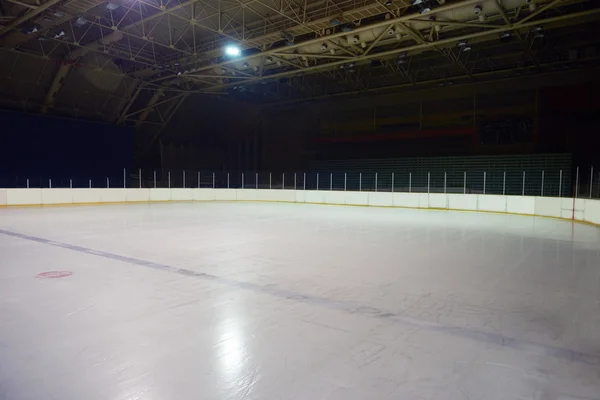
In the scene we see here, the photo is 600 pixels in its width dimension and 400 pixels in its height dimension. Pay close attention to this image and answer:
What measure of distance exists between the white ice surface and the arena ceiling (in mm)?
10780

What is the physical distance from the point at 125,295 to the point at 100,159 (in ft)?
79.3

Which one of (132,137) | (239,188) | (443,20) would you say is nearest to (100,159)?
(132,137)

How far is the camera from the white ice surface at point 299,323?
2.75m

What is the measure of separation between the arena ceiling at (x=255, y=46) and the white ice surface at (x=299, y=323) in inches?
424

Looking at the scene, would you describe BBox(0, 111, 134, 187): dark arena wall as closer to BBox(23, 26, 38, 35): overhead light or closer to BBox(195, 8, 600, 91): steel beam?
BBox(23, 26, 38, 35): overhead light

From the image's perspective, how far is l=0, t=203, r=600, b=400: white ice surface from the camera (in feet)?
9.03

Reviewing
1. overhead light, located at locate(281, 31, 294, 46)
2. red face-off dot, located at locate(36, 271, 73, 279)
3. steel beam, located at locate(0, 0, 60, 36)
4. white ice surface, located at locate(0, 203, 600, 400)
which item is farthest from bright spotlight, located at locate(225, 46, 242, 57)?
red face-off dot, located at locate(36, 271, 73, 279)

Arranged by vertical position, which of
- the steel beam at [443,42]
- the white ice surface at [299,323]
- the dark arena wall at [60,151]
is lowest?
the white ice surface at [299,323]

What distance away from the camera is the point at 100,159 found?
25938 millimetres

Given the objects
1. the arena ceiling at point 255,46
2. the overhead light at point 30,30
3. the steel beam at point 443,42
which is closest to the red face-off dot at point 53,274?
the arena ceiling at point 255,46

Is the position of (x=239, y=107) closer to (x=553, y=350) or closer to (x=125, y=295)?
(x=125, y=295)

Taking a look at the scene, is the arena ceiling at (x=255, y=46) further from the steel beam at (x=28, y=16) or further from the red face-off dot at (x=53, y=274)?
the red face-off dot at (x=53, y=274)

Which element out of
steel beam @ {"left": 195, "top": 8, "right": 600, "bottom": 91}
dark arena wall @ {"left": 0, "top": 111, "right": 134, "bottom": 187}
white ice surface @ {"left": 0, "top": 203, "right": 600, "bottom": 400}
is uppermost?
steel beam @ {"left": 195, "top": 8, "right": 600, "bottom": 91}

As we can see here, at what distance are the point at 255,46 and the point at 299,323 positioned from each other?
56.8 feet
